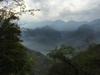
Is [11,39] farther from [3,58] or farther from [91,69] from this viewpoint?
[91,69]

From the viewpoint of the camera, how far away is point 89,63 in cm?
5825

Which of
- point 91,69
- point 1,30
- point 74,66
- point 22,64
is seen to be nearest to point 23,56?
point 22,64

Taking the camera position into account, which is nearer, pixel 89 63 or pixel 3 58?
pixel 3 58

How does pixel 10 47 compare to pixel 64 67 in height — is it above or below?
above

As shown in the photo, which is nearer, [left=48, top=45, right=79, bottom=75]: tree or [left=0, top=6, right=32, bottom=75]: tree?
[left=0, top=6, right=32, bottom=75]: tree

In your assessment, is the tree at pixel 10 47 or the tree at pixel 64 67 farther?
the tree at pixel 64 67

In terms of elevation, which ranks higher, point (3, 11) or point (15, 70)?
point (3, 11)

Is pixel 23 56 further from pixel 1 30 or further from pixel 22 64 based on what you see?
pixel 1 30

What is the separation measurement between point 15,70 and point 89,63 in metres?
27.3

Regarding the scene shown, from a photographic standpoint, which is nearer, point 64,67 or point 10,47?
point 10,47

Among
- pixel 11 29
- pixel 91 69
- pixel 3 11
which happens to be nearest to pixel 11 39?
pixel 11 29

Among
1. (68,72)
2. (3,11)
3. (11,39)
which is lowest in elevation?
(68,72)

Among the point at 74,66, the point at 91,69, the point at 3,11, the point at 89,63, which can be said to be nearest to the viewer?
the point at 3,11

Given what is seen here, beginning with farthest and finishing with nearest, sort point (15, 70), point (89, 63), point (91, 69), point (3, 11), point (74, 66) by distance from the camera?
point (89, 63) → point (91, 69) → point (74, 66) → point (15, 70) → point (3, 11)
